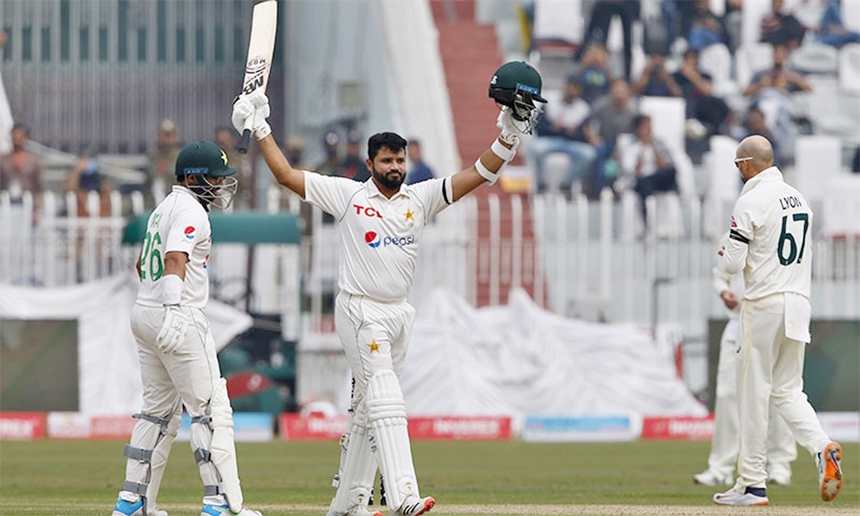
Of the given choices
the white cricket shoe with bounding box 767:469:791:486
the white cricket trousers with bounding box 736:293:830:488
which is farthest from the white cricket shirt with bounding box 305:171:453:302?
the white cricket shoe with bounding box 767:469:791:486

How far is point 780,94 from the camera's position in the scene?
25.5 meters

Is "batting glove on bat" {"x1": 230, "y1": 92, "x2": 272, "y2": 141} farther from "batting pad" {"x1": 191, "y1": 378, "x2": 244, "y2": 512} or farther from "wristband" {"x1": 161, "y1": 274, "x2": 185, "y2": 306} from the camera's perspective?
"batting pad" {"x1": 191, "y1": 378, "x2": 244, "y2": 512}

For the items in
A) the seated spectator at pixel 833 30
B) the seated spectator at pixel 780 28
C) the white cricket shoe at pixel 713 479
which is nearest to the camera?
the white cricket shoe at pixel 713 479

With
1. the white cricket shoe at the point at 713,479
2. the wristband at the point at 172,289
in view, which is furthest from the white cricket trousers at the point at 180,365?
the white cricket shoe at the point at 713,479

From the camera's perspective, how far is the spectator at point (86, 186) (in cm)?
2105

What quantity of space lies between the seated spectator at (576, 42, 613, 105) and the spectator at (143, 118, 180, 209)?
5.64 metres

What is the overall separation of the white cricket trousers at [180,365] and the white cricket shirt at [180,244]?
7 centimetres

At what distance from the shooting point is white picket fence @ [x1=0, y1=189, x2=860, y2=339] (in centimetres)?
2017

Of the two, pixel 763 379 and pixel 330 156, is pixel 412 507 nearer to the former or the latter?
pixel 763 379

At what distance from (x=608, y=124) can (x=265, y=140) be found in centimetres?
1536

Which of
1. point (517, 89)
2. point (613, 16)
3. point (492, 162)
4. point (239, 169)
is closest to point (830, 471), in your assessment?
point (492, 162)

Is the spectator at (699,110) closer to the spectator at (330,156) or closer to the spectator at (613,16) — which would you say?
the spectator at (613,16)

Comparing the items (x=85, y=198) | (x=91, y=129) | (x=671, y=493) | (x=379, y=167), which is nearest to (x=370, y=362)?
(x=379, y=167)

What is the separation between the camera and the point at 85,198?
2139cm
